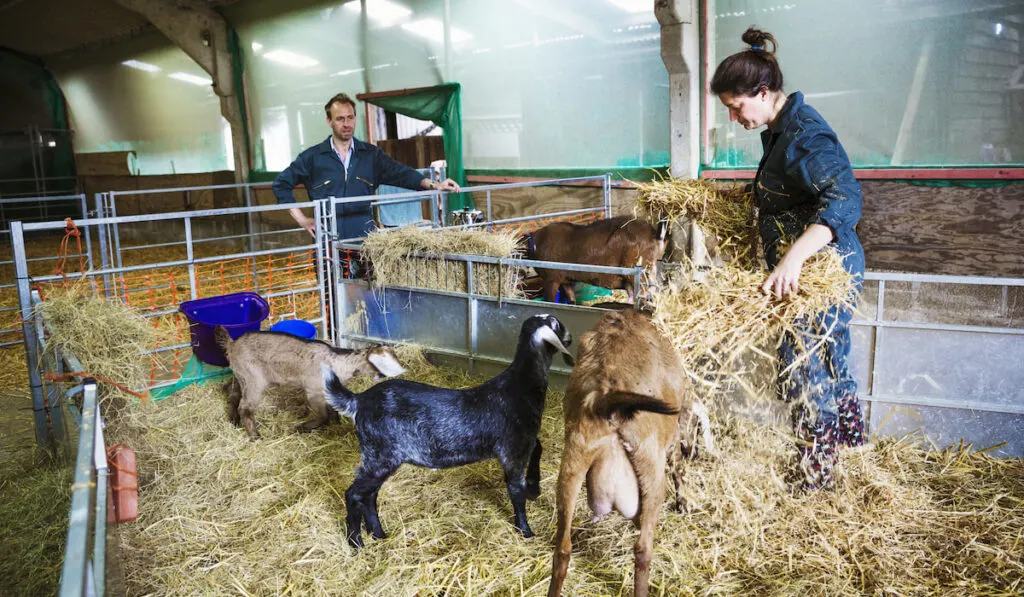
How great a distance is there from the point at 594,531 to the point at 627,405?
1193 mm

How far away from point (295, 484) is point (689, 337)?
2.31m

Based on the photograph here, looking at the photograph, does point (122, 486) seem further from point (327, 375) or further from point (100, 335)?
point (100, 335)

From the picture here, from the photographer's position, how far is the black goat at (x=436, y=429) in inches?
133

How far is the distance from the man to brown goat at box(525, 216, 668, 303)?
128 centimetres

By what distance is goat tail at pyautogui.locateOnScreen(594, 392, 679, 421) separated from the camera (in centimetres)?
241

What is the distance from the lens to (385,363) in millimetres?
4617

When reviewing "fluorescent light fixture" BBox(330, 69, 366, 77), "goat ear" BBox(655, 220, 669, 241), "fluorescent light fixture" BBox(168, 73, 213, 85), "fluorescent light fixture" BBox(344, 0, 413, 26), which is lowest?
"goat ear" BBox(655, 220, 669, 241)

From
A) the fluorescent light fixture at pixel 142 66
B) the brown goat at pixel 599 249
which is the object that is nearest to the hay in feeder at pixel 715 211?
the brown goat at pixel 599 249

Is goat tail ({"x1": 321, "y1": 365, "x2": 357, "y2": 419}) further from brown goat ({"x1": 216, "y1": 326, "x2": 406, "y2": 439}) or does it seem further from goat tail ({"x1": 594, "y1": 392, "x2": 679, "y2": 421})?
goat tail ({"x1": 594, "y1": 392, "x2": 679, "y2": 421})

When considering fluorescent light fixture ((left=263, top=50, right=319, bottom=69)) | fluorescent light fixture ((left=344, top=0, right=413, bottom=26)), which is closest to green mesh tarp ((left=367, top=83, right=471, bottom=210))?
fluorescent light fixture ((left=344, top=0, right=413, bottom=26))

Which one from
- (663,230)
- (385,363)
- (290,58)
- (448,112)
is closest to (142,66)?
(290,58)

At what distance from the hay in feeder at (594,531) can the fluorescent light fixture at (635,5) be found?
6102 millimetres

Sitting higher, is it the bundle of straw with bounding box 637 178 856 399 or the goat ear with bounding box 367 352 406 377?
the bundle of straw with bounding box 637 178 856 399

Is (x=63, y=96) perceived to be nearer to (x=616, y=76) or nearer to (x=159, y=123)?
(x=159, y=123)
